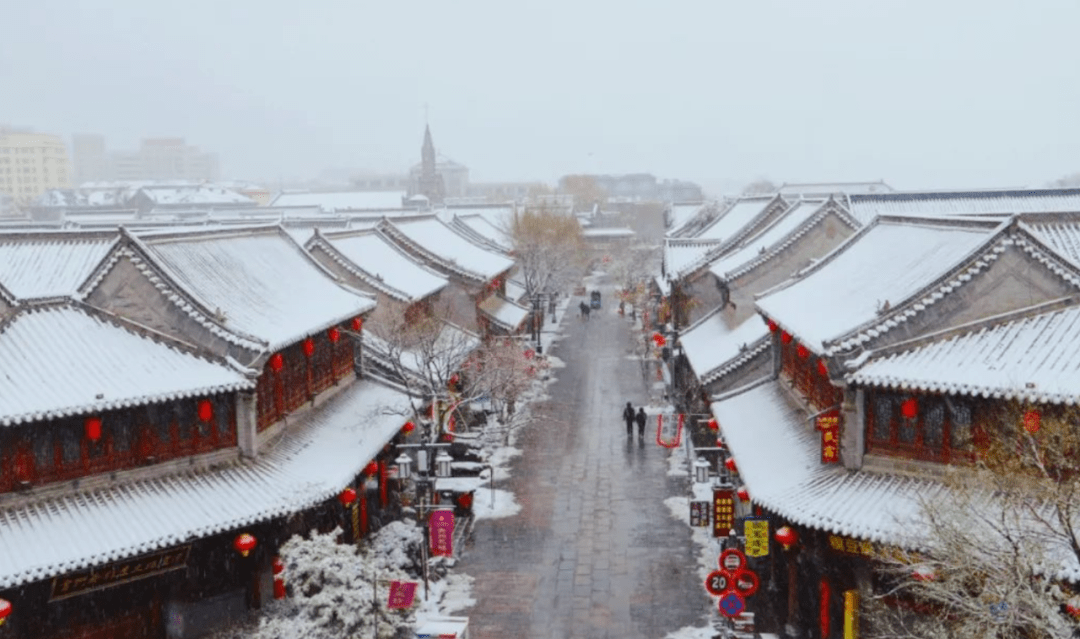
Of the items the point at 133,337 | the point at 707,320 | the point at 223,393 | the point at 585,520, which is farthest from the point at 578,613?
the point at 707,320

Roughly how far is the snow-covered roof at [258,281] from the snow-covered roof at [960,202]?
2531 centimetres

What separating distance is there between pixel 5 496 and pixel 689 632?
571 inches

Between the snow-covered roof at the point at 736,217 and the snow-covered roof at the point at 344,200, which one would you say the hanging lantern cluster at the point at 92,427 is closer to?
the snow-covered roof at the point at 736,217

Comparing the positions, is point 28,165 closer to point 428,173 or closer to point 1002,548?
point 428,173

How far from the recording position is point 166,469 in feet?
73.0

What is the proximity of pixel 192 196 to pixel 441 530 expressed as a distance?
125 metres

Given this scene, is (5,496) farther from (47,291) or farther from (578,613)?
(578,613)

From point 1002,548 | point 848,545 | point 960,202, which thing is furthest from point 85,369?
point 960,202

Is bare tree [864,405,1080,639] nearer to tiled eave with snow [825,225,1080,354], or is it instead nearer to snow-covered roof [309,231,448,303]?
tiled eave with snow [825,225,1080,354]

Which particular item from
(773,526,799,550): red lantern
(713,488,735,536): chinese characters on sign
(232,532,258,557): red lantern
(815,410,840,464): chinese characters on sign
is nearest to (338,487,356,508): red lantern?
(232,532,258,557): red lantern

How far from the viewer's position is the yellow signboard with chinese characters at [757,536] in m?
23.5

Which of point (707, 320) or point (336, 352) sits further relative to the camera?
point (707, 320)

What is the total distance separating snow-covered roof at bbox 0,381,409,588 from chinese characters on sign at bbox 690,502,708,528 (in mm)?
8914

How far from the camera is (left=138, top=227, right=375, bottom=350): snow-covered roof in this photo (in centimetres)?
2595
